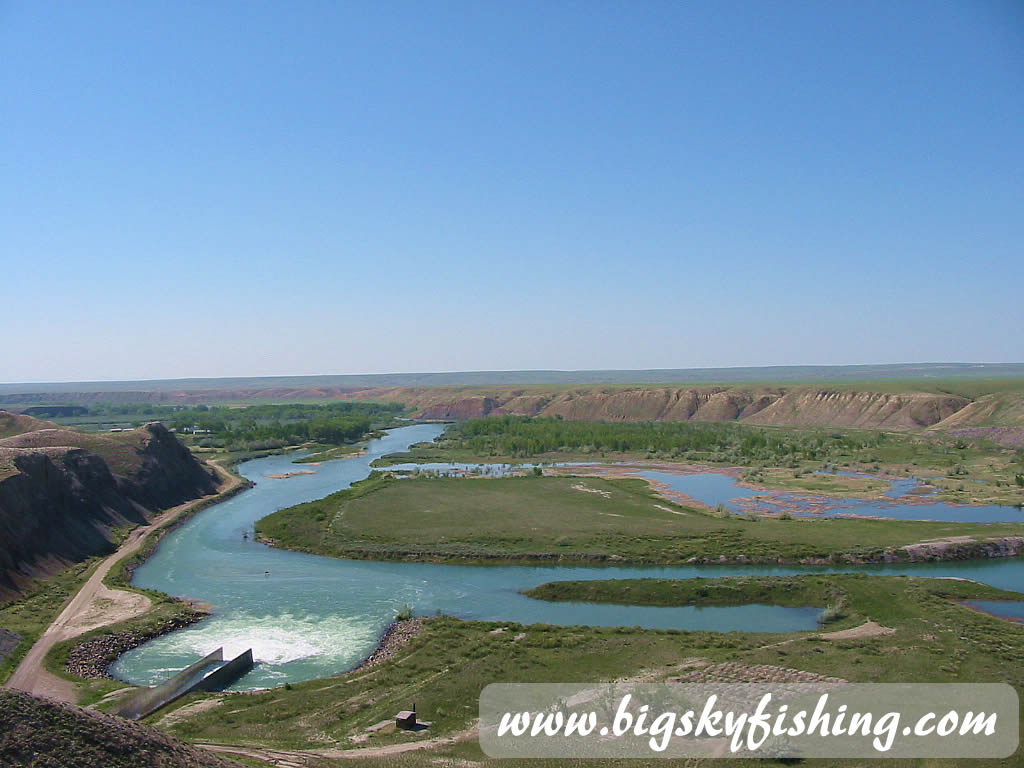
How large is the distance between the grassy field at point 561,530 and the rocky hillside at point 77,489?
40.5ft

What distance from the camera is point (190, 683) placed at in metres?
25.6

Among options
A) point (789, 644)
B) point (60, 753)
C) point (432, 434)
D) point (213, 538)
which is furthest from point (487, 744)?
point (432, 434)

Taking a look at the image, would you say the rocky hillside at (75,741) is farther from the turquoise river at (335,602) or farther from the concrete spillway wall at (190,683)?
the turquoise river at (335,602)

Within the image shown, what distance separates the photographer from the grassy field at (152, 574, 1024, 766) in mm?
21734

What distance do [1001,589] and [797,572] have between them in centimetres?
994

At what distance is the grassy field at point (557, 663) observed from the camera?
2173 centimetres

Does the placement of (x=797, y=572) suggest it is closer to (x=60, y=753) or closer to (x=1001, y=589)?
(x=1001, y=589)

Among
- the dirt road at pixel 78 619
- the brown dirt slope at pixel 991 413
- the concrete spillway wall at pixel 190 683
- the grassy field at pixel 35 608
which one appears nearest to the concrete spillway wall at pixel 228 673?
the concrete spillway wall at pixel 190 683

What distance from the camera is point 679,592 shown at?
1435 inches

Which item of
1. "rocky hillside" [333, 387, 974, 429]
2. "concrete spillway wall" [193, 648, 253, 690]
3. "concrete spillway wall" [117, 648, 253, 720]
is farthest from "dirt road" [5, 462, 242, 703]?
"rocky hillside" [333, 387, 974, 429]

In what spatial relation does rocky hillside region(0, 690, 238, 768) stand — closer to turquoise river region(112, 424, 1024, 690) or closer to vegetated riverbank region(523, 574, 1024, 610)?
turquoise river region(112, 424, 1024, 690)

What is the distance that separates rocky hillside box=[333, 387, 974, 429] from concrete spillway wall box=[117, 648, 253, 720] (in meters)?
123

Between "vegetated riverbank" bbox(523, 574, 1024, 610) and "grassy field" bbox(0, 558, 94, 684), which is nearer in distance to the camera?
"grassy field" bbox(0, 558, 94, 684)

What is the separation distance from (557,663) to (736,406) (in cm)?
13399
